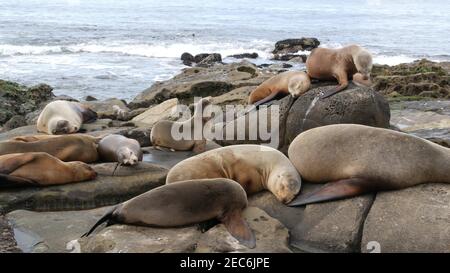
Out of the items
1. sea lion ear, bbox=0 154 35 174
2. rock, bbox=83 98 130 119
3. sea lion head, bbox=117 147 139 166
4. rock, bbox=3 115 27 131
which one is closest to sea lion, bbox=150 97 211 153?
sea lion head, bbox=117 147 139 166

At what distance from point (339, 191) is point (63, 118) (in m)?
5.53

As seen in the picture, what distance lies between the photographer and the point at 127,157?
6137 millimetres

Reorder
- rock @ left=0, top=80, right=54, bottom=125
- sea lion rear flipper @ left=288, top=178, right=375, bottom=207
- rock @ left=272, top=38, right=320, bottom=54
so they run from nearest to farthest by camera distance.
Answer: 1. sea lion rear flipper @ left=288, top=178, right=375, bottom=207
2. rock @ left=0, top=80, right=54, bottom=125
3. rock @ left=272, top=38, right=320, bottom=54

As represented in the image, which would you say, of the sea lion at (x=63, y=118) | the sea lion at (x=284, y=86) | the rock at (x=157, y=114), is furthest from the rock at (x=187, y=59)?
the sea lion at (x=284, y=86)

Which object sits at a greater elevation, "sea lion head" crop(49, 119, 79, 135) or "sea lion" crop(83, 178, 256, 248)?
"sea lion" crop(83, 178, 256, 248)

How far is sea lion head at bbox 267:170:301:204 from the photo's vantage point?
4.82 m

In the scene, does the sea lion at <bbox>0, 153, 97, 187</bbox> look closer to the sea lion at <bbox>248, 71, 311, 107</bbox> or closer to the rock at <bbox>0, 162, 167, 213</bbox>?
the rock at <bbox>0, 162, 167, 213</bbox>

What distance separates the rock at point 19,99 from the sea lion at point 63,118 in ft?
11.6

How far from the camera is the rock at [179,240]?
394 cm

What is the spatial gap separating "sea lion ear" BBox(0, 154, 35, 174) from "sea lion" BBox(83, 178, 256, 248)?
61.0 inches

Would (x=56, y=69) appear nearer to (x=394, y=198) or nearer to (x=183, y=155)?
(x=183, y=155)

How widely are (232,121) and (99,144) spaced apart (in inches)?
71.9

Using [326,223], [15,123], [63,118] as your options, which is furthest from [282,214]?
[15,123]
